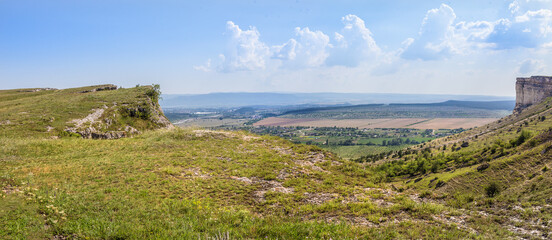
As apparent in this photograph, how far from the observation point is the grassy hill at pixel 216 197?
392 inches

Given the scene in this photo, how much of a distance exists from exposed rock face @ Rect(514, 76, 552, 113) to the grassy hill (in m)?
151

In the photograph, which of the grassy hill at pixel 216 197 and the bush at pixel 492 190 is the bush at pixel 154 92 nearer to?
the grassy hill at pixel 216 197

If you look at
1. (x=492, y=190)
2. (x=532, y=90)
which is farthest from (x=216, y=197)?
(x=532, y=90)

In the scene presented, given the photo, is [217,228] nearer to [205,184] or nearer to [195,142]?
[205,184]

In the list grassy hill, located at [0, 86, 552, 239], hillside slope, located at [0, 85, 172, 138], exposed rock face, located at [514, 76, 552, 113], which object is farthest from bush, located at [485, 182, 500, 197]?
exposed rock face, located at [514, 76, 552, 113]

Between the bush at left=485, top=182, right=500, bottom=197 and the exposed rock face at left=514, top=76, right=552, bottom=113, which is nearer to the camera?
the bush at left=485, top=182, right=500, bottom=197

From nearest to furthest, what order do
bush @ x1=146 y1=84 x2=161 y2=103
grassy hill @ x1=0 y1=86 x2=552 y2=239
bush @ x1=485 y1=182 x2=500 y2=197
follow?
grassy hill @ x1=0 y1=86 x2=552 y2=239, bush @ x1=485 y1=182 x2=500 y2=197, bush @ x1=146 y1=84 x2=161 y2=103

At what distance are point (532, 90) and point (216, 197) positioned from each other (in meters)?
175

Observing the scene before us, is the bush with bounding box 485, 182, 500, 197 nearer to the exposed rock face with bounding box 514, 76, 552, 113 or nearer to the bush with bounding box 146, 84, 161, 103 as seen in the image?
the bush with bounding box 146, 84, 161, 103

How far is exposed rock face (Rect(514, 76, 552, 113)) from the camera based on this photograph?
119125 millimetres

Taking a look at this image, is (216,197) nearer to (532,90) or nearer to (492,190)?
(492,190)

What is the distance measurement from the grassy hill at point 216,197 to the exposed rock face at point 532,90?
151 metres

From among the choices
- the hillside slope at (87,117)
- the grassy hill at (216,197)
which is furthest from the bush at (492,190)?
the hillside slope at (87,117)

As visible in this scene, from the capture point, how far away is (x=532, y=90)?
125812 mm
